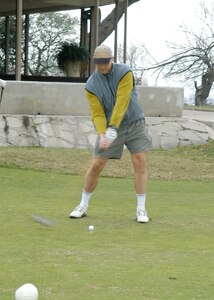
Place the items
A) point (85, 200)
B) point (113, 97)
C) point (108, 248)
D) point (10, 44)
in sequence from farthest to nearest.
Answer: point (10, 44), point (85, 200), point (113, 97), point (108, 248)

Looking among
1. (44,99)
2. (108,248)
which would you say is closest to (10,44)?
(44,99)

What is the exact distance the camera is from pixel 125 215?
899cm

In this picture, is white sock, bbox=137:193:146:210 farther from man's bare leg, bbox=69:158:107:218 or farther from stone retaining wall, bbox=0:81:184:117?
stone retaining wall, bbox=0:81:184:117

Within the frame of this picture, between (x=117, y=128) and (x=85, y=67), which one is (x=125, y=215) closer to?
(x=117, y=128)

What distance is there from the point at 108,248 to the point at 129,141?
2.02m

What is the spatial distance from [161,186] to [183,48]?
2609 cm

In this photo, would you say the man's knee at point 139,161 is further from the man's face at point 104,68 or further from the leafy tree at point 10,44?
the leafy tree at point 10,44

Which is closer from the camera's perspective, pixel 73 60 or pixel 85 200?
pixel 85 200

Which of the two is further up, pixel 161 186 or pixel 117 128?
pixel 117 128

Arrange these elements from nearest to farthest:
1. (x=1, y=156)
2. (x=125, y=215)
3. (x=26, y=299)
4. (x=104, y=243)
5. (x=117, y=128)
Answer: (x=26, y=299) < (x=104, y=243) < (x=117, y=128) < (x=125, y=215) < (x=1, y=156)

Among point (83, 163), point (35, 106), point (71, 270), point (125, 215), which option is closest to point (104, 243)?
point (71, 270)

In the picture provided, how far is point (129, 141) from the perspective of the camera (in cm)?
862

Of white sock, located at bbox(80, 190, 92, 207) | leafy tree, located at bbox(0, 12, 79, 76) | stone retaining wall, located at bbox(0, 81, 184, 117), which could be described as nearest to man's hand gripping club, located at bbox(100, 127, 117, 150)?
white sock, located at bbox(80, 190, 92, 207)

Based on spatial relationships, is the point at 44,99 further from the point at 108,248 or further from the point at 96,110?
the point at 108,248
